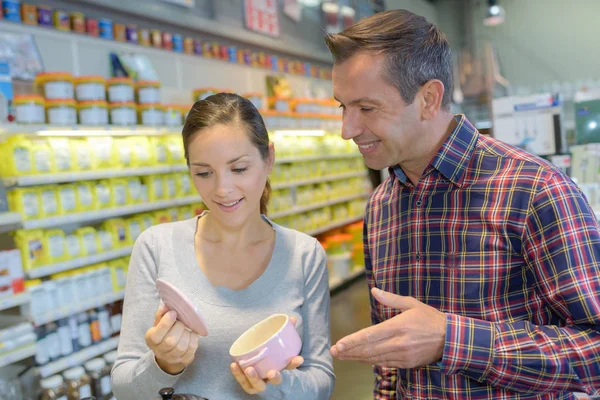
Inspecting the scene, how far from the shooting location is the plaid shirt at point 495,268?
1.18 meters

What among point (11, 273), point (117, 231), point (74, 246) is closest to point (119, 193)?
point (117, 231)

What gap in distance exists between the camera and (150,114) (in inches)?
168

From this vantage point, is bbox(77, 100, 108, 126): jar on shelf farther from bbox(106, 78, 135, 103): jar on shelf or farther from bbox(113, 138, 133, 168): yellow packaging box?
bbox(113, 138, 133, 168): yellow packaging box

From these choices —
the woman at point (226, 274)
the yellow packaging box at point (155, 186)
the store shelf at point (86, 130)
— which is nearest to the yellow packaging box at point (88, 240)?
the yellow packaging box at point (155, 186)

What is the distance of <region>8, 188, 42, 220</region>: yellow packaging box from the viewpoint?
135 inches

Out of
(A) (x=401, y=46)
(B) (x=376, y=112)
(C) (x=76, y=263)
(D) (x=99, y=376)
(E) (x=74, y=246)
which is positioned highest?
(A) (x=401, y=46)

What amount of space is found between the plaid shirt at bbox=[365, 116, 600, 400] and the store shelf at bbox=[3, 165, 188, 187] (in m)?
2.68

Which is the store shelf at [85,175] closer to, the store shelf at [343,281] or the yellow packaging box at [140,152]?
the yellow packaging box at [140,152]

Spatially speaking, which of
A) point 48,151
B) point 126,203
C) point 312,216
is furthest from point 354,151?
point 48,151

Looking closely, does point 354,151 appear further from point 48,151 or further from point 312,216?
point 48,151

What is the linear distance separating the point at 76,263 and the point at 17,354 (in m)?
0.73

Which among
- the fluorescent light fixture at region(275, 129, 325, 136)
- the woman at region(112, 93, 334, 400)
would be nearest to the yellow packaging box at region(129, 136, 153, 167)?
the fluorescent light fixture at region(275, 129, 325, 136)

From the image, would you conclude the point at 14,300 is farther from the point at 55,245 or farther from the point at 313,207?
the point at 313,207

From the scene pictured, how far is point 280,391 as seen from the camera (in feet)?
4.79
